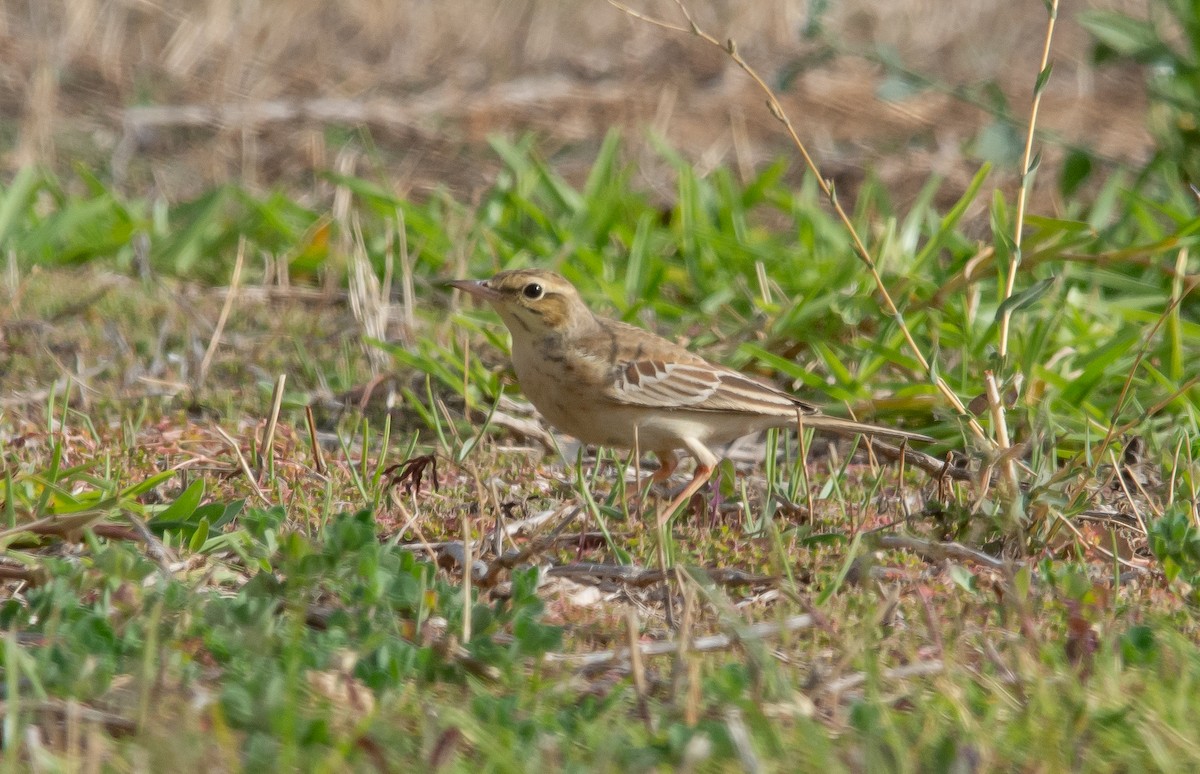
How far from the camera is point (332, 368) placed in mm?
6160

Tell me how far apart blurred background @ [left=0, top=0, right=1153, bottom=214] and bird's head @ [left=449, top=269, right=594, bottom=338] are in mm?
2797

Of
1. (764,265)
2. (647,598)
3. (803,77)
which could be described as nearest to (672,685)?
(647,598)

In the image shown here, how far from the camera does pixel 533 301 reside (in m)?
5.26

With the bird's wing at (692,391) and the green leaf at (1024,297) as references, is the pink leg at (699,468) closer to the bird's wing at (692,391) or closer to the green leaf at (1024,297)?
the bird's wing at (692,391)

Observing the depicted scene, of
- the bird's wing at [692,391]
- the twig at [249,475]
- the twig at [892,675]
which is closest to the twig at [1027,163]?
the bird's wing at [692,391]

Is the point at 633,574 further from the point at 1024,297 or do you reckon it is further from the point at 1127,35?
the point at 1127,35

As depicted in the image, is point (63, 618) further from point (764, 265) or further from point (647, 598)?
point (764, 265)

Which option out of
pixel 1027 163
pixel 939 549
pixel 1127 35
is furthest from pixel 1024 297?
pixel 1127 35

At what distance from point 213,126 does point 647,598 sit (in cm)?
658

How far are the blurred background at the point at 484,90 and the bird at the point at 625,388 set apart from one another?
9.33ft

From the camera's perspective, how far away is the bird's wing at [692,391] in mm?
4973

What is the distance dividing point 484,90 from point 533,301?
5534 mm

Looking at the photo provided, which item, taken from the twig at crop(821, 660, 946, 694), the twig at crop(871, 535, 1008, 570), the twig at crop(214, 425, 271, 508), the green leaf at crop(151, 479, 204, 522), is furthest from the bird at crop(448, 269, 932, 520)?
the twig at crop(821, 660, 946, 694)

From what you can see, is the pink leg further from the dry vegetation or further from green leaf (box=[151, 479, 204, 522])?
green leaf (box=[151, 479, 204, 522])
